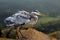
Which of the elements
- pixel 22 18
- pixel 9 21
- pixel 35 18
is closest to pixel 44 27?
pixel 35 18

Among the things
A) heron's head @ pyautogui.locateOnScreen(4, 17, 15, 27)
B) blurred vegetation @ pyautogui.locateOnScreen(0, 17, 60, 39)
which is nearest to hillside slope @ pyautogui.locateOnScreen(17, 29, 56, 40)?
blurred vegetation @ pyautogui.locateOnScreen(0, 17, 60, 39)

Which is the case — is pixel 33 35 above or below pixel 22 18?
below

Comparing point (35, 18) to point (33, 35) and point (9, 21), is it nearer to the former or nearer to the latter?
point (33, 35)

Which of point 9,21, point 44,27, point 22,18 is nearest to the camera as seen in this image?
point 9,21

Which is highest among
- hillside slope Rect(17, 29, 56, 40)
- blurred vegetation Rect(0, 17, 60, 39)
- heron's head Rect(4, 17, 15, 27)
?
heron's head Rect(4, 17, 15, 27)

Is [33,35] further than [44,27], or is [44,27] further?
[44,27]

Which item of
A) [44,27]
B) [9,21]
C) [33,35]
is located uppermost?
[9,21]

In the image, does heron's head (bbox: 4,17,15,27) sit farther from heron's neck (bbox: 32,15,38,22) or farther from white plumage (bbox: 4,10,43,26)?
heron's neck (bbox: 32,15,38,22)

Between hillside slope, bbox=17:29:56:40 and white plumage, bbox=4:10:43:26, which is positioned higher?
white plumage, bbox=4:10:43:26

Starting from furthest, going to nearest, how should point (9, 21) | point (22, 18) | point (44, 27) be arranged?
point (44, 27) < point (22, 18) < point (9, 21)
